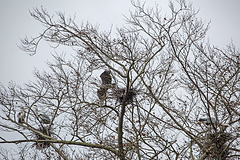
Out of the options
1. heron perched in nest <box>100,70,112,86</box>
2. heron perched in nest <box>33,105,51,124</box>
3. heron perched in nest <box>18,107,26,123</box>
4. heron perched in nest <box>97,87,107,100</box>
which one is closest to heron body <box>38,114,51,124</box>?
heron perched in nest <box>33,105,51,124</box>

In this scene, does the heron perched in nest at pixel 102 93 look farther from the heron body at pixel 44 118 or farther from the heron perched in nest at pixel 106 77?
the heron body at pixel 44 118

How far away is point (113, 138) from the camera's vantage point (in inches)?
251

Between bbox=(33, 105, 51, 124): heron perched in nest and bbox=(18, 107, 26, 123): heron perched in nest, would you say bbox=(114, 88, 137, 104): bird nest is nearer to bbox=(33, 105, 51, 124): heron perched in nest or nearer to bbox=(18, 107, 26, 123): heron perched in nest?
bbox=(33, 105, 51, 124): heron perched in nest

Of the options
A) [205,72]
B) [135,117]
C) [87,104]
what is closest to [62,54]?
[87,104]

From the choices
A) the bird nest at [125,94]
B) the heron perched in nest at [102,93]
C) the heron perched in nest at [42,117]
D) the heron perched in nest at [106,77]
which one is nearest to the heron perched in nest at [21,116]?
the heron perched in nest at [42,117]

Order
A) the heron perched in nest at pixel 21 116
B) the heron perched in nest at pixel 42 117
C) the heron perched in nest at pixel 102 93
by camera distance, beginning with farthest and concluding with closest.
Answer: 1. the heron perched in nest at pixel 42 117
2. the heron perched in nest at pixel 21 116
3. the heron perched in nest at pixel 102 93

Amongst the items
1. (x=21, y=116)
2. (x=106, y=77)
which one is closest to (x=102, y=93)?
(x=106, y=77)

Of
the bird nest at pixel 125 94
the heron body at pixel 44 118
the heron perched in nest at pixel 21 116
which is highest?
the bird nest at pixel 125 94

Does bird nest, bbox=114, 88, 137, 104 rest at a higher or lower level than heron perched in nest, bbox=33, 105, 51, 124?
higher

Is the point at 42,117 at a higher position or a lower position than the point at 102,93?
lower

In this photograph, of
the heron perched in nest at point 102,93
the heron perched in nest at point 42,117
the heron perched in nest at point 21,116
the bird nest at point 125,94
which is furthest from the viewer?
the heron perched in nest at point 42,117

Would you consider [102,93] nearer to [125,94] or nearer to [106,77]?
[106,77]

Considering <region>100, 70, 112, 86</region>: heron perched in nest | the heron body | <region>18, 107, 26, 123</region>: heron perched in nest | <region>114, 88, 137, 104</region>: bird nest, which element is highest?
<region>100, 70, 112, 86</region>: heron perched in nest

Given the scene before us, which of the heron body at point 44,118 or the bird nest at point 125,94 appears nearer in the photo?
the bird nest at point 125,94
